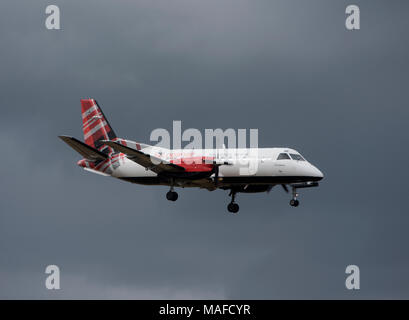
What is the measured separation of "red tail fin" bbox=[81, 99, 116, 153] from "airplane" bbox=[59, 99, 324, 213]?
2832mm

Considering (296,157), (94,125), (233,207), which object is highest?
(94,125)

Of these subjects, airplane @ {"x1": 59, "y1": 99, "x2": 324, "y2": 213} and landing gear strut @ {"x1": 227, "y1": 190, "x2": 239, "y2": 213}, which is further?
landing gear strut @ {"x1": 227, "y1": 190, "x2": 239, "y2": 213}

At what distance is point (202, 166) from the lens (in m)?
64.6

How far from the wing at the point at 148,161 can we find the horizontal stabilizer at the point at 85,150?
8.96 ft

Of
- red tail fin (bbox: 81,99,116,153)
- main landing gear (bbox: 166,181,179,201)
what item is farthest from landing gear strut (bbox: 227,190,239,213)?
red tail fin (bbox: 81,99,116,153)

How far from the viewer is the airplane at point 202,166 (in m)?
64.4

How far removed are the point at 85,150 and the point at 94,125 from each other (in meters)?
5.90

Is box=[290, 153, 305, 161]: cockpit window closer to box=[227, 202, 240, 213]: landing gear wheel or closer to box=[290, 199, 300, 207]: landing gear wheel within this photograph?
box=[290, 199, 300, 207]: landing gear wheel

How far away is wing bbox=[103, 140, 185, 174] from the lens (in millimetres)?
62469

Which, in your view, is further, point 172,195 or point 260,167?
point 172,195

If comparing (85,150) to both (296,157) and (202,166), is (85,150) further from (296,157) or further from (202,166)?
(296,157)

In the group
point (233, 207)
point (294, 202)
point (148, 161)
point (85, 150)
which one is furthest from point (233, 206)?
point (85, 150)
